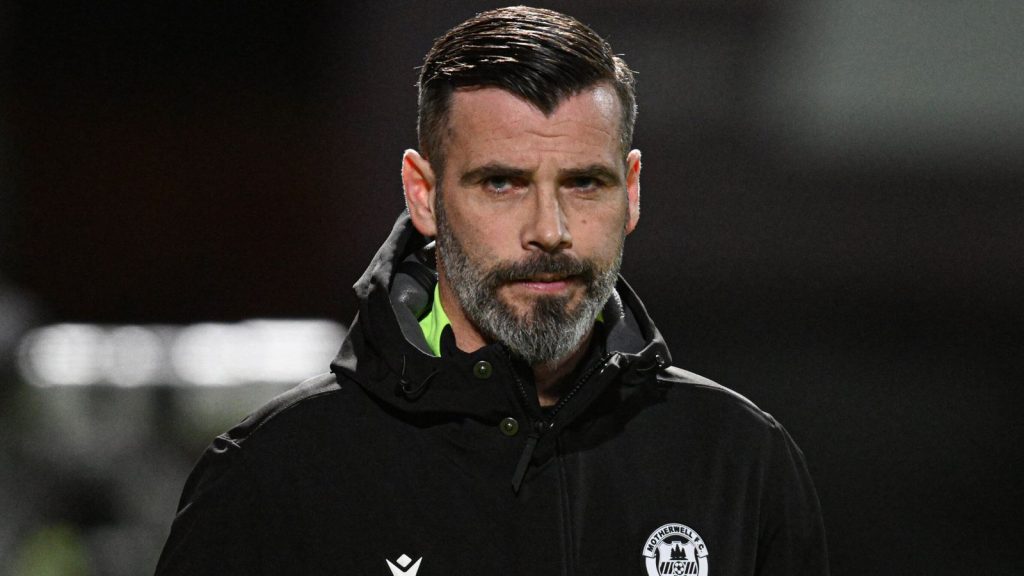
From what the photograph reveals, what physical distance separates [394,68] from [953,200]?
1452 mm

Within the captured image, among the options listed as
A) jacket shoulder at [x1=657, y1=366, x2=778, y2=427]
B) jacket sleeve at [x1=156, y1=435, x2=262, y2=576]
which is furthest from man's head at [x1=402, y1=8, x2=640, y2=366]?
jacket sleeve at [x1=156, y1=435, x2=262, y2=576]

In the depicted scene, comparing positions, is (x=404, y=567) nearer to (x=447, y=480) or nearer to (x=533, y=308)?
(x=447, y=480)

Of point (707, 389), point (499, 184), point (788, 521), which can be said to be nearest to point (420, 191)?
point (499, 184)

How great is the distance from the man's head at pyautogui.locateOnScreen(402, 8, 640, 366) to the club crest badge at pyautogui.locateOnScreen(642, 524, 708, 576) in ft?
0.73

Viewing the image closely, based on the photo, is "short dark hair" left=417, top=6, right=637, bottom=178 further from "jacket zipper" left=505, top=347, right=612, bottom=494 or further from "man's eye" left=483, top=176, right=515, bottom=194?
"jacket zipper" left=505, top=347, right=612, bottom=494

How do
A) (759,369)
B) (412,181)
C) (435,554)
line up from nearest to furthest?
(435,554), (412,181), (759,369)

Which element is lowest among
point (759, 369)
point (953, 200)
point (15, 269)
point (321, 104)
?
point (759, 369)

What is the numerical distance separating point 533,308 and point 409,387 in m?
0.16

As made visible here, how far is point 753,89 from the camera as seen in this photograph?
2.97 m

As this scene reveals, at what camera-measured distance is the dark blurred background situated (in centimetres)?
287

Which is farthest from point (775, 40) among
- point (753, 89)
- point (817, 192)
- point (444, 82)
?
point (444, 82)

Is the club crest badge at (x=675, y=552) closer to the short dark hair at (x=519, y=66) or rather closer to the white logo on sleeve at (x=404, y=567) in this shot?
the white logo on sleeve at (x=404, y=567)

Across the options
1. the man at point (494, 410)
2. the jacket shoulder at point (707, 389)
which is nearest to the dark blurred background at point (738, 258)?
the jacket shoulder at point (707, 389)

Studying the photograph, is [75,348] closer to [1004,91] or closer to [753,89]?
[753,89]
